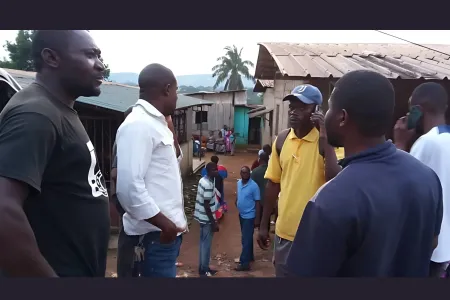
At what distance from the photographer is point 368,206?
47.3 inches

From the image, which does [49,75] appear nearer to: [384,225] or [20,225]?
[20,225]

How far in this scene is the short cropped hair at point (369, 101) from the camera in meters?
1.36

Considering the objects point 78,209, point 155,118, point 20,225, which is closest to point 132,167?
point 155,118

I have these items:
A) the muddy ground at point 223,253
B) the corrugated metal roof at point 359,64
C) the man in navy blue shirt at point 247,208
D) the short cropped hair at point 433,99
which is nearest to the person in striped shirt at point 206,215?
the muddy ground at point 223,253

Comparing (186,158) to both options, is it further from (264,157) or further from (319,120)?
(319,120)

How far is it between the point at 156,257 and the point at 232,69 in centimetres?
3679

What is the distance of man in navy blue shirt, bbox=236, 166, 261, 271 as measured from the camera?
5.29 m

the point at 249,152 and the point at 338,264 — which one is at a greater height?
the point at 338,264

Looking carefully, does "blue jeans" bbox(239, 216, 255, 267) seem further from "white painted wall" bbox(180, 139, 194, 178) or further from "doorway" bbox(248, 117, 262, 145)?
"doorway" bbox(248, 117, 262, 145)

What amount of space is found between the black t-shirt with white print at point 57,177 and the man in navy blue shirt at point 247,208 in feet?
12.5

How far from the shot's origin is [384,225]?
4.00 ft

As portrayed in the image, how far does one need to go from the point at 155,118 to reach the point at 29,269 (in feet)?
3.70

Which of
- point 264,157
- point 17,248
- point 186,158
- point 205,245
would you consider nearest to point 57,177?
point 17,248

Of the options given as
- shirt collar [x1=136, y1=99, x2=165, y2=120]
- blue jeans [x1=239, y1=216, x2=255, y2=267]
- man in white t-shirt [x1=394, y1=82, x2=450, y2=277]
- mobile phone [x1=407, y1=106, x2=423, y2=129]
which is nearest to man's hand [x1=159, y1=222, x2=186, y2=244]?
shirt collar [x1=136, y1=99, x2=165, y2=120]
